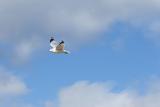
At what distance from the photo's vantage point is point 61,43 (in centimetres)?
Answer: 11362

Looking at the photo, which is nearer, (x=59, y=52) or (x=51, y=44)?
(x=59, y=52)

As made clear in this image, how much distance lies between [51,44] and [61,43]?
571cm

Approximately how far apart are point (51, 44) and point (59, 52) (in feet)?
29.2

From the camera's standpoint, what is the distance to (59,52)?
4343 inches

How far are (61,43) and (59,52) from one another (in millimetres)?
3939

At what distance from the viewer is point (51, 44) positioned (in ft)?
389
